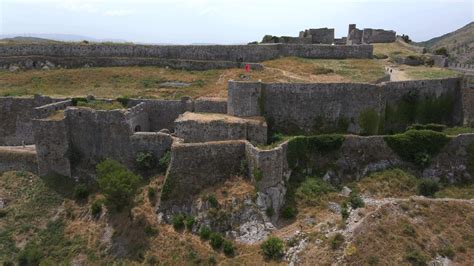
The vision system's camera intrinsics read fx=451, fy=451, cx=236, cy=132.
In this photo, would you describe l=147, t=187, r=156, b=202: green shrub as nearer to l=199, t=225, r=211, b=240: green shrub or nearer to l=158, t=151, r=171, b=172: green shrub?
l=158, t=151, r=171, b=172: green shrub

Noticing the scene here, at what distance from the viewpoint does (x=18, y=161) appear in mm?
32844

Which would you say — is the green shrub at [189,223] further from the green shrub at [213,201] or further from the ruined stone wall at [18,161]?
the ruined stone wall at [18,161]

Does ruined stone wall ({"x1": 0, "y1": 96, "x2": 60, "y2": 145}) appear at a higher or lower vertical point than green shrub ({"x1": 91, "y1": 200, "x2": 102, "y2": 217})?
higher

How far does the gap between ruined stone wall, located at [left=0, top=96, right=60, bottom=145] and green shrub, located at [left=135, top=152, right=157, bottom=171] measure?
1157 centimetres

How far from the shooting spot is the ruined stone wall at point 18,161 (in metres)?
32.7

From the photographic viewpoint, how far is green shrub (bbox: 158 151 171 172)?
99.5 feet

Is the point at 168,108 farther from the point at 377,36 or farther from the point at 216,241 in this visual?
the point at 377,36

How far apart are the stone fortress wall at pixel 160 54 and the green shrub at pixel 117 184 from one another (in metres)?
19.7

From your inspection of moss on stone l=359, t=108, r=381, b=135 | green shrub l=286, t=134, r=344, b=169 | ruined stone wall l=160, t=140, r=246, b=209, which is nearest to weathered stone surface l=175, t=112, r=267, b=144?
ruined stone wall l=160, t=140, r=246, b=209

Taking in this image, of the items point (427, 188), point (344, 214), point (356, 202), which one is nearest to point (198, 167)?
point (344, 214)

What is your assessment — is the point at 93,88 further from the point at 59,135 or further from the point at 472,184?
the point at 472,184

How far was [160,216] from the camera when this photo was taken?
1112 inches

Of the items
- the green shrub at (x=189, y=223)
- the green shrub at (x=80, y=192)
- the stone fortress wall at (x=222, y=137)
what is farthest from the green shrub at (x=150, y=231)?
the green shrub at (x=80, y=192)

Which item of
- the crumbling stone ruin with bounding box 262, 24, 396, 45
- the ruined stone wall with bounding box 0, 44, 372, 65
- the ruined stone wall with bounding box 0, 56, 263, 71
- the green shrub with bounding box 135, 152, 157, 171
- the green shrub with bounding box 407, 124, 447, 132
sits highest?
the crumbling stone ruin with bounding box 262, 24, 396, 45
